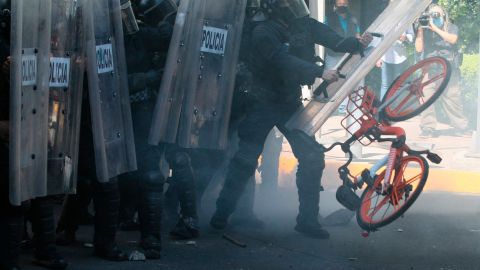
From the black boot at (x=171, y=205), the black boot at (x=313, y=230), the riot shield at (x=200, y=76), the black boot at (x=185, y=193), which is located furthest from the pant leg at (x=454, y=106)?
the black boot at (x=185, y=193)

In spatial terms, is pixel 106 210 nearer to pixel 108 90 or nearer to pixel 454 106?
pixel 108 90

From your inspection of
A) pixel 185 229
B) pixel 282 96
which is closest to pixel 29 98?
pixel 185 229

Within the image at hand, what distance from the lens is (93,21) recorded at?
237 inches

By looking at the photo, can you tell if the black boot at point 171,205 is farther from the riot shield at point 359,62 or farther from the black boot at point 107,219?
the black boot at point 107,219

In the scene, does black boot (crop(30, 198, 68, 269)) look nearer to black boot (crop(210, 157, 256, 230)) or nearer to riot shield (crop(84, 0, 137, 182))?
riot shield (crop(84, 0, 137, 182))

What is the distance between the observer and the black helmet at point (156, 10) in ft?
22.4

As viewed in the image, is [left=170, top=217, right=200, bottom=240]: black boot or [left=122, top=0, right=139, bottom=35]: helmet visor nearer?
[left=122, top=0, right=139, bottom=35]: helmet visor

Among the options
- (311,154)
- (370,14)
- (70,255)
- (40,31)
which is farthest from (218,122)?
(370,14)

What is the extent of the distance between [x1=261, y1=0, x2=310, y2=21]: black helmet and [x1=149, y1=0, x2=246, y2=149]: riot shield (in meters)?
0.21

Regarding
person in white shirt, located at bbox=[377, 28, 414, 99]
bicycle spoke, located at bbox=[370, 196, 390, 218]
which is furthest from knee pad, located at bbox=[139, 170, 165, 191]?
person in white shirt, located at bbox=[377, 28, 414, 99]

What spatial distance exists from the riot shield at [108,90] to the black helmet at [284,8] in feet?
4.38

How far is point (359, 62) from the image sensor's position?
7.50m

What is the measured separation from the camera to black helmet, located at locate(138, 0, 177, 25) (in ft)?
22.4

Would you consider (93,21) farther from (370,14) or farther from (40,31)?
(370,14)
